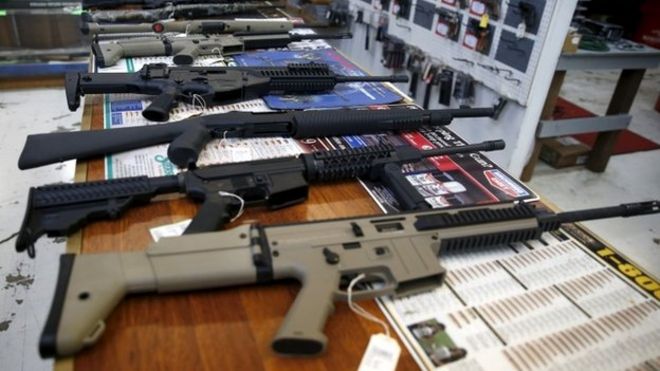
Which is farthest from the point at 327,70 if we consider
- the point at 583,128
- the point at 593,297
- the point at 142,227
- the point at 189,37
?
the point at 583,128

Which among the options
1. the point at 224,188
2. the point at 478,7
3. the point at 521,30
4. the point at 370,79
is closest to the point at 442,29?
the point at 478,7

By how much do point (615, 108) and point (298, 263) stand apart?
2.84 m

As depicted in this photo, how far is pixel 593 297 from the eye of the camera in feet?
3.05

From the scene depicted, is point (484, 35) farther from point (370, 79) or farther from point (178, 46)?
point (178, 46)

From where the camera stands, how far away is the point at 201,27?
230 centimetres

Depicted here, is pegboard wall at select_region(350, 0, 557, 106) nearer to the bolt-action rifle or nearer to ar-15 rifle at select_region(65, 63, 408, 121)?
ar-15 rifle at select_region(65, 63, 408, 121)

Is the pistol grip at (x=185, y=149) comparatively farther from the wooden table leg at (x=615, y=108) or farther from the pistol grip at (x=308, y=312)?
the wooden table leg at (x=615, y=108)

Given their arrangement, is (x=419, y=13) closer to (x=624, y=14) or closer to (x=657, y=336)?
(x=657, y=336)

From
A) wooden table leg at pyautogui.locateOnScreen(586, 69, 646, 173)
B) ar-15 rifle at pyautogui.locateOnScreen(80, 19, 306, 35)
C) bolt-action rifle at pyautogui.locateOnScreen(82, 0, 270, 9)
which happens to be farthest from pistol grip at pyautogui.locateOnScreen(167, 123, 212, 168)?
Answer: wooden table leg at pyautogui.locateOnScreen(586, 69, 646, 173)

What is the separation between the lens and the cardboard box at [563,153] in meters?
2.98

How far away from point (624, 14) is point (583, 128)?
3464 millimetres

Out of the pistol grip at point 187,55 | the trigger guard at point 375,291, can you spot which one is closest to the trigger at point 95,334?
the trigger guard at point 375,291

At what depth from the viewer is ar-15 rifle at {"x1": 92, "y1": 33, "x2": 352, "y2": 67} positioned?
189cm

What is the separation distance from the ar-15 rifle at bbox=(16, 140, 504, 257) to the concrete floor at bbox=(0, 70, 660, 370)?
0.85m
